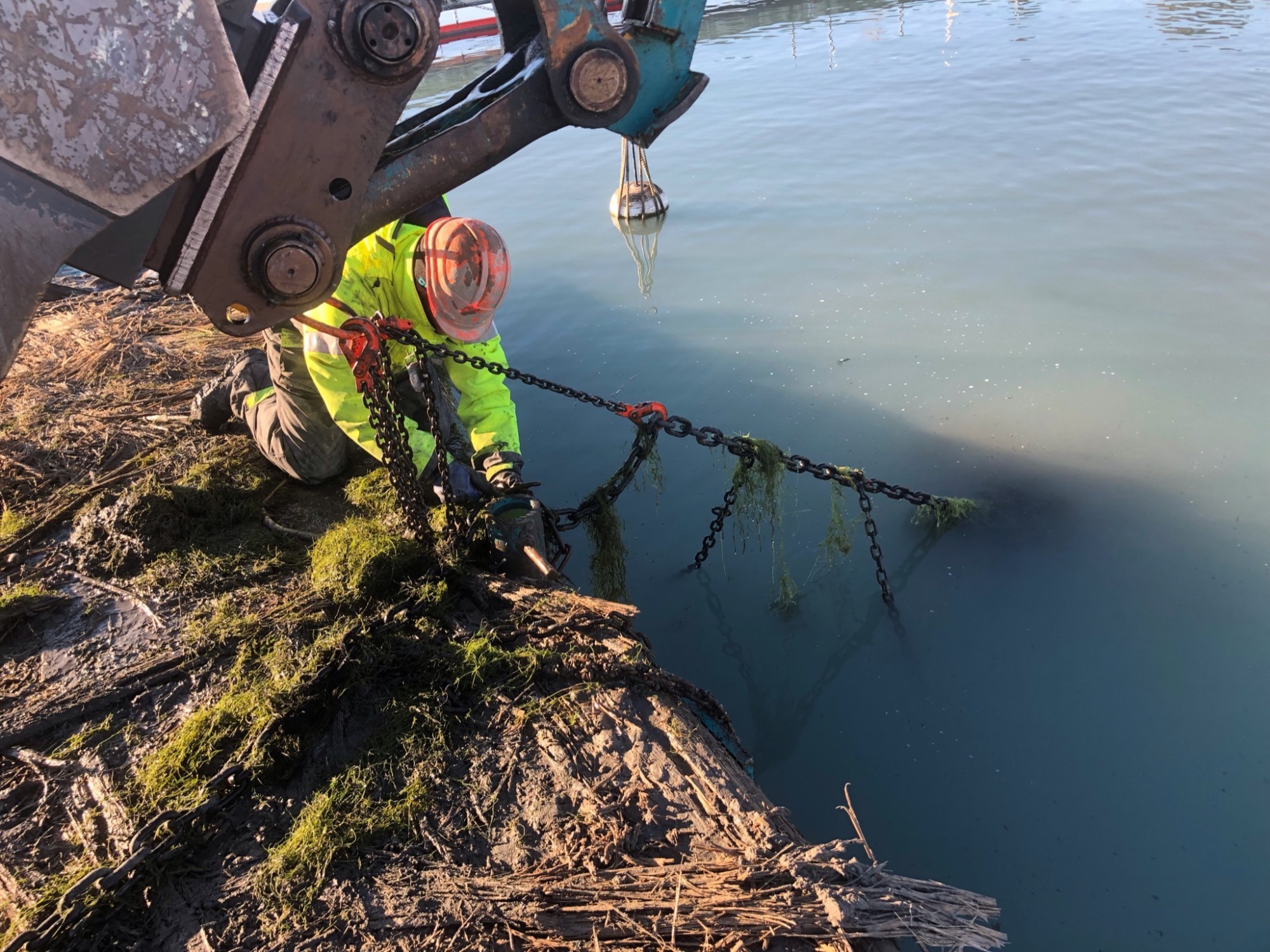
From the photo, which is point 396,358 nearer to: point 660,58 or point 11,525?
point 11,525

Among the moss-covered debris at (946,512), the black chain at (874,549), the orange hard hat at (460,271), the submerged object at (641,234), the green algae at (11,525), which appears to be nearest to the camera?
the orange hard hat at (460,271)

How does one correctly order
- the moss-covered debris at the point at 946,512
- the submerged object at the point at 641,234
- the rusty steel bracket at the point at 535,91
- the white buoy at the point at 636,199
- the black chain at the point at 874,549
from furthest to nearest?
the white buoy at the point at 636,199 < the submerged object at the point at 641,234 < the moss-covered debris at the point at 946,512 < the black chain at the point at 874,549 < the rusty steel bracket at the point at 535,91

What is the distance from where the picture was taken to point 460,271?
362 cm

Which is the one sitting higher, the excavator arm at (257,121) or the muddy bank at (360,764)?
the excavator arm at (257,121)

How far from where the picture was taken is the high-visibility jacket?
3961 millimetres

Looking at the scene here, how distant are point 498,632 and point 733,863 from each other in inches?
56.4

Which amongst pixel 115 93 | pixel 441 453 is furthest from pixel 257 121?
pixel 441 453

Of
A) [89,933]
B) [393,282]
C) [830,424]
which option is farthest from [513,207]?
[89,933]

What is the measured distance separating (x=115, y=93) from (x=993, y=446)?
18.6ft

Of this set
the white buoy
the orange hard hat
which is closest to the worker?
the orange hard hat

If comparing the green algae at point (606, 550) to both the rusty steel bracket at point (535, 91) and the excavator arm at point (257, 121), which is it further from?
the rusty steel bracket at point (535, 91)

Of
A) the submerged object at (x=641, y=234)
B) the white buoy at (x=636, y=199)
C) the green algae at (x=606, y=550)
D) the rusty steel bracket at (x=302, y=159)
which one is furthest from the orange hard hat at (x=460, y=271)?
the white buoy at (x=636, y=199)

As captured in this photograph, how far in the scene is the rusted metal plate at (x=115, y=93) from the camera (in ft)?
4.55

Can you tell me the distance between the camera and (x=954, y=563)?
5.01 meters
